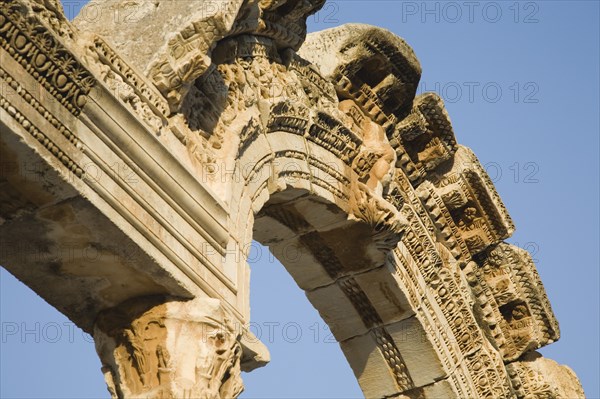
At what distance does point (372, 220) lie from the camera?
32.0ft

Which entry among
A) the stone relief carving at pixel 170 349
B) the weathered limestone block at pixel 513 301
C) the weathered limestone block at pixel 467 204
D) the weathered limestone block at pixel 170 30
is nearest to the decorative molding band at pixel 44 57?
the weathered limestone block at pixel 170 30

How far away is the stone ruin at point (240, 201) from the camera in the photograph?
21.6ft

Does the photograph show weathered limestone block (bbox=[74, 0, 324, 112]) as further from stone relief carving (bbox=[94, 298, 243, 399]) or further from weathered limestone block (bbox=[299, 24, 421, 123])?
weathered limestone block (bbox=[299, 24, 421, 123])

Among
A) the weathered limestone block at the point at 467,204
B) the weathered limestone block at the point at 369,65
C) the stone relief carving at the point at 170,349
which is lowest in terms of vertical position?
the stone relief carving at the point at 170,349

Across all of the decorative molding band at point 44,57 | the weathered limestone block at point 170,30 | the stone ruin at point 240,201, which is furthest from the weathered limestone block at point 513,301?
the decorative molding band at point 44,57

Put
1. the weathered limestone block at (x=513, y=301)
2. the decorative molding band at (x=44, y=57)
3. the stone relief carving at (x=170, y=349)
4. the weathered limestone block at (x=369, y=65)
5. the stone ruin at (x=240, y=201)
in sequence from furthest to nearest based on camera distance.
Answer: the weathered limestone block at (x=513, y=301) < the weathered limestone block at (x=369, y=65) < the stone relief carving at (x=170, y=349) < the stone ruin at (x=240, y=201) < the decorative molding band at (x=44, y=57)

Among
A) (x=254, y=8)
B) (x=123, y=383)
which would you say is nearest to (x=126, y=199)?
(x=123, y=383)

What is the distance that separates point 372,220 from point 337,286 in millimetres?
898

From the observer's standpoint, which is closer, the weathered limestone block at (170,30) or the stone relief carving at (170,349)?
the stone relief carving at (170,349)

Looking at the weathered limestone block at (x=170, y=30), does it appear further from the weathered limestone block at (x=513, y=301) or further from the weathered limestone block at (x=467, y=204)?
the weathered limestone block at (x=513, y=301)

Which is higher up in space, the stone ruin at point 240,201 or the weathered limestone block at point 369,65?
the weathered limestone block at point 369,65

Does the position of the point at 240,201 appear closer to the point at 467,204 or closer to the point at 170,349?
the point at 170,349

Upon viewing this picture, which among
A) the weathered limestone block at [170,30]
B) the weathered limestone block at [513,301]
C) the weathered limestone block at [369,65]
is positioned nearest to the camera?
the weathered limestone block at [170,30]

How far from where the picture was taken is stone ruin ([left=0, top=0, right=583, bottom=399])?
660cm
